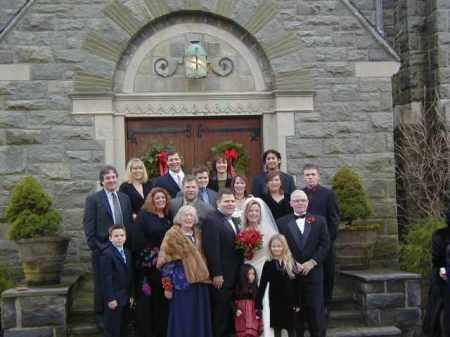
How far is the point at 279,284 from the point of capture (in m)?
6.97

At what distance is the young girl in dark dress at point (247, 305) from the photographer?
7.00m

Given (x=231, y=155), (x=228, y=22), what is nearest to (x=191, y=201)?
(x=231, y=155)

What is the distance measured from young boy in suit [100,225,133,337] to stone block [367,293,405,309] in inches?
117

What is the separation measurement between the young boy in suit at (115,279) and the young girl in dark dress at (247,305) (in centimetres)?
112

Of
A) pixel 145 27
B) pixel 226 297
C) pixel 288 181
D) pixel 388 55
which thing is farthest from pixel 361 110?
pixel 226 297

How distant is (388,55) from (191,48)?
8.98 feet

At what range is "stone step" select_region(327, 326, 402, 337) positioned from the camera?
26.2ft

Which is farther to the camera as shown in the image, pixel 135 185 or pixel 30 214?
pixel 30 214

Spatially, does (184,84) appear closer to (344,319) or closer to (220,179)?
(220,179)

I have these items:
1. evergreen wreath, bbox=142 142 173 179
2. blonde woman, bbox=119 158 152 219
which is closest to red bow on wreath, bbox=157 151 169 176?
evergreen wreath, bbox=142 142 173 179

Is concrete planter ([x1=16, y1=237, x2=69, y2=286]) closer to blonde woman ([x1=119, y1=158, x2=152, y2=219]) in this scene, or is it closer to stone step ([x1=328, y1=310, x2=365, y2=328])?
blonde woman ([x1=119, y1=158, x2=152, y2=219])

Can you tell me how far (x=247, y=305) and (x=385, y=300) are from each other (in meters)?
2.20

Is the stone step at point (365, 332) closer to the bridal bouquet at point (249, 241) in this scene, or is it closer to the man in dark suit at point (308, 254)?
the man in dark suit at point (308, 254)

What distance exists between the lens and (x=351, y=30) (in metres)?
9.92
